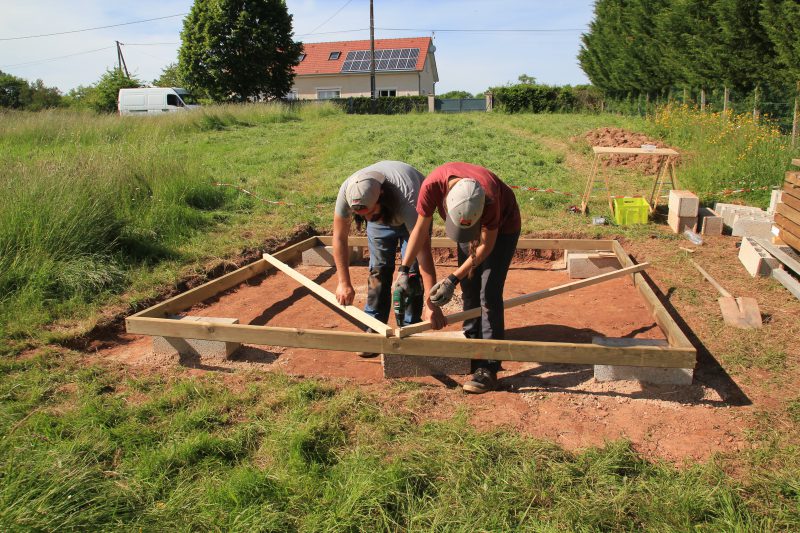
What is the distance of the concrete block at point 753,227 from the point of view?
7.03 meters

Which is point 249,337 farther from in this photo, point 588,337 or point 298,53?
point 298,53

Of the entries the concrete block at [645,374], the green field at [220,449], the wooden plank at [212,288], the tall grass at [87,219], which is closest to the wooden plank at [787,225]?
the green field at [220,449]

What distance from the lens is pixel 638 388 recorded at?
3.84 m

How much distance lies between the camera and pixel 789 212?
5.69m

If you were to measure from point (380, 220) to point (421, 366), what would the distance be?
1086 millimetres

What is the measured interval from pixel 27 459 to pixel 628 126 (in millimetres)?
19328

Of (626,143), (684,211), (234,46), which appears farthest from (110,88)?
(684,211)

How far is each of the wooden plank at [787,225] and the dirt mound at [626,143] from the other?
209 inches

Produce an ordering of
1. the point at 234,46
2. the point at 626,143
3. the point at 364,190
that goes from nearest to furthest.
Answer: the point at 364,190, the point at 626,143, the point at 234,46

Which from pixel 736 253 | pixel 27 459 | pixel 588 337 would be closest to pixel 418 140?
pixel 736 253

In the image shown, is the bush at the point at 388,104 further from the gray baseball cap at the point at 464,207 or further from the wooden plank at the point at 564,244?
the gray baseball cap at the point at 464,207

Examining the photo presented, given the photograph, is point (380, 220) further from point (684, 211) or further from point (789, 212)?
point (684, 211)

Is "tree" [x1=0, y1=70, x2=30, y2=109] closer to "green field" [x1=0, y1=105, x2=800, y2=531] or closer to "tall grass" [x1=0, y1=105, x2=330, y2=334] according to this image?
"tall grass" [x1=0, y1=105, x2=330, y2=334]

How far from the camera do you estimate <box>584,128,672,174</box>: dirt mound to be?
38.8 ft
